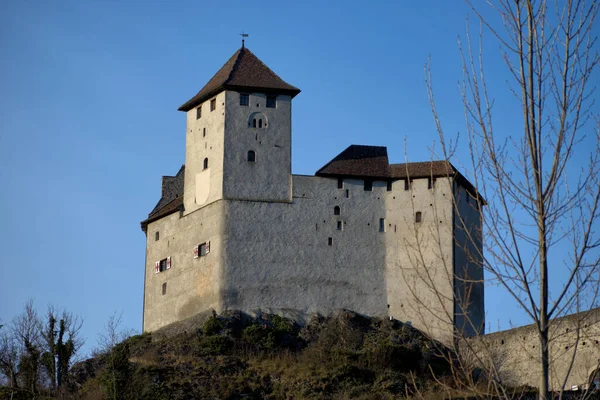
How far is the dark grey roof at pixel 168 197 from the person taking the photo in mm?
60719

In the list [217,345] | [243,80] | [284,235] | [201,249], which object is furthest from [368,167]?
[217,345]

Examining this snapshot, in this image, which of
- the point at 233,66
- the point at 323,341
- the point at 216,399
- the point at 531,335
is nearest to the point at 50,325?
the point at 216,399

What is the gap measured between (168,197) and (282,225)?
1018 cm

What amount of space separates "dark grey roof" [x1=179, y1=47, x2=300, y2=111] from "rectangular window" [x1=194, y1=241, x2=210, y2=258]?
8.64 m

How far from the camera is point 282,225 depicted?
55.9m

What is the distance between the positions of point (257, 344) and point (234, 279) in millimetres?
4085

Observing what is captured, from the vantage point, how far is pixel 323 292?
55188 millimetres

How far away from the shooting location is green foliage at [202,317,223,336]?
52781mm

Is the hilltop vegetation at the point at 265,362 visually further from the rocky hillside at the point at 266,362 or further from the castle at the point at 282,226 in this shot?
the castle at the point at 282,226

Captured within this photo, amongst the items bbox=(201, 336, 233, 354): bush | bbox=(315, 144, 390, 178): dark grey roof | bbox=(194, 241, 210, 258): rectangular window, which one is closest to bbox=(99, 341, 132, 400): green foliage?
bbox=(201, 336, 233, 354): bush

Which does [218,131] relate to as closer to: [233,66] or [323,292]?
[233,66]

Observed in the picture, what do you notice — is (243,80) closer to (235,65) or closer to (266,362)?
(235,65)

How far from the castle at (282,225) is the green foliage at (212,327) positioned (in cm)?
136

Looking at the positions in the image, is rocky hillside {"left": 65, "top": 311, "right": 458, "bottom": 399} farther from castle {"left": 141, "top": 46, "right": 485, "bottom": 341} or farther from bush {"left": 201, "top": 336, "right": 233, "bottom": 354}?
castle {"left": 141, "top": 46, "right": 485, "bottom": 341}
